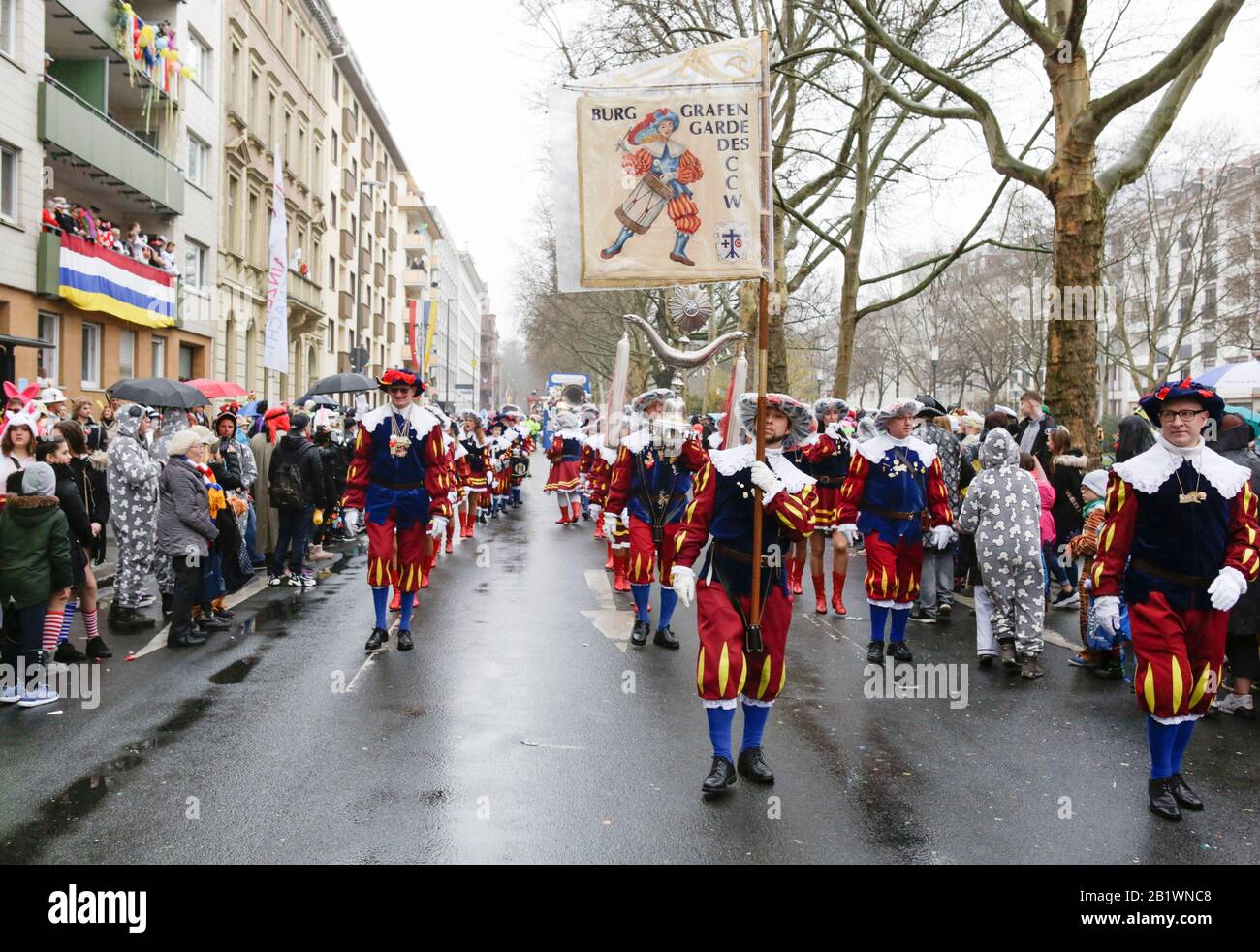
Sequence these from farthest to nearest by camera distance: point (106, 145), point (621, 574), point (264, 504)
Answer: point (106, 145)
point (264, 504)
point (621, 574)

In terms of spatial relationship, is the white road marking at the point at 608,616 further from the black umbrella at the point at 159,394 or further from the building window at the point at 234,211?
the building window at the point at 234,211

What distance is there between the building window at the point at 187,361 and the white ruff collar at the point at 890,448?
23.2 m

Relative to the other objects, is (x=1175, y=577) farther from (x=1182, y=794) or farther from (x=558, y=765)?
(x=558, y=765)

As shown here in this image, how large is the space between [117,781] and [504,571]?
7990 millimetres

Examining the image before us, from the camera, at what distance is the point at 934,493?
8.21 meters

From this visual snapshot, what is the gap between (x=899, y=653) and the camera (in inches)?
319

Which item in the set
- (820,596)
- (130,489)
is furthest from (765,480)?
(130,489)

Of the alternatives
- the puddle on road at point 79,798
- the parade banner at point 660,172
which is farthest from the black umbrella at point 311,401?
the parade banner at point 660,172

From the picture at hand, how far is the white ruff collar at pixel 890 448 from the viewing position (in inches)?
323

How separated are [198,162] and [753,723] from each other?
2795 centimetres

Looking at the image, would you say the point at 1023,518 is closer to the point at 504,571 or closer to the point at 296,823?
the point at 296,823

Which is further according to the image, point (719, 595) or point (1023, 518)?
point (1023, 518)

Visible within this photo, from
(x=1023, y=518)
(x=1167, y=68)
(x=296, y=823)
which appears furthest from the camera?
(x=1167, y=68)
